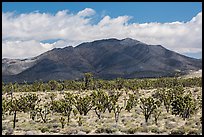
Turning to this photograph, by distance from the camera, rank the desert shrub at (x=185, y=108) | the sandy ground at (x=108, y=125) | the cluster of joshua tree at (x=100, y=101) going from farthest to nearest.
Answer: the cluster of joshua tree at (x=100, y=101) < the desert shrub at (x=185, y=108) < the sandy ground at (x=108, y=125)

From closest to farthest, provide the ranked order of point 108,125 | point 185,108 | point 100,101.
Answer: point 108,125, point 185,108, point 100,101

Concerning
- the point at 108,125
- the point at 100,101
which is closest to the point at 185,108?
the point at 108,125

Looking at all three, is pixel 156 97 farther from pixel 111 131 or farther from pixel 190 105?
pixel 111 131

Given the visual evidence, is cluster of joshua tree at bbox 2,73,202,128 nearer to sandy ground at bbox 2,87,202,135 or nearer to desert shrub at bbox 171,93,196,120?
desert shrub at bbox 171,93,196,120

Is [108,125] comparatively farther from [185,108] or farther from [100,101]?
[100,101]

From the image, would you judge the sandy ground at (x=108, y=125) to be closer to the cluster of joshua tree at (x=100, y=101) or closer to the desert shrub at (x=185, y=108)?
the desert shrub at (x=185, y=108)

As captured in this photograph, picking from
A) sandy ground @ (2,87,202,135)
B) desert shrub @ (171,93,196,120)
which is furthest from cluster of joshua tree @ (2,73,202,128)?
sandy ground @ (2,87,202,135)

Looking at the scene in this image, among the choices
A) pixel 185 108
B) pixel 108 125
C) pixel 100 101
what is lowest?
pixel 108 125

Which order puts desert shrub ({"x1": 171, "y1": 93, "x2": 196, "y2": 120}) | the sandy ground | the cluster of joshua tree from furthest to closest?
the cluster of joshua tree < desert shrub ({"x1": 171, "y1": 93, "x2": 196, "y2": 120}) < the sandy ground

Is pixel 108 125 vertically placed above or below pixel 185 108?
below

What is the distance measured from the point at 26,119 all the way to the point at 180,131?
2407 cm

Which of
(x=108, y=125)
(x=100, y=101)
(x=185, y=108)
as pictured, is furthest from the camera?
(x=100, y=101)

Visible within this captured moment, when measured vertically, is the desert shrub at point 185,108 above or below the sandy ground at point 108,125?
above

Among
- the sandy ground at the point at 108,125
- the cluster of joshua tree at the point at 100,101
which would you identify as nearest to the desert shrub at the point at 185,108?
the cluster of joshua tree at the point at 100,101
